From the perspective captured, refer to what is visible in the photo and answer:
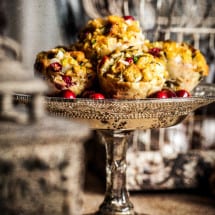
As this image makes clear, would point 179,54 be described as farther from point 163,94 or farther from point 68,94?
point 68,94

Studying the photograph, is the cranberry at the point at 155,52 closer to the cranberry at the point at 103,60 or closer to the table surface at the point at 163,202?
the cranberry at the point at 103,60

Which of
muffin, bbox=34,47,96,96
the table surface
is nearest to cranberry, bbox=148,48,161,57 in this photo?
muffin, bbox=34,47,96,96

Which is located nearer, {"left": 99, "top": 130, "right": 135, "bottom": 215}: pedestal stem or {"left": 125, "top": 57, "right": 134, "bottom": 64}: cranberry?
{"left": 125, "top": 57, "right": 134, "bottom": 64}: cranberry

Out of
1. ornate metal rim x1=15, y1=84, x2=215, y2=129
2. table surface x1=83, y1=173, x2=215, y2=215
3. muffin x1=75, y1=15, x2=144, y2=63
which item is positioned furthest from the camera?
table surface x1=83, y1=173, x2=215, y2=215

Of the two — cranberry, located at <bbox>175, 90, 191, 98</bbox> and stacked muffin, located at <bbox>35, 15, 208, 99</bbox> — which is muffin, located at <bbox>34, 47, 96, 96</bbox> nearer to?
stacked muffin, located at <bbox>35, 15, 208, 99</bbox>

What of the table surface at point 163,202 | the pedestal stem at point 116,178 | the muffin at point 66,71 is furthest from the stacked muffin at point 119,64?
the table surface at point 163,202

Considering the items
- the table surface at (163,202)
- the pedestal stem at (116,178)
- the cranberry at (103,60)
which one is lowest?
the table surface at (163,202)

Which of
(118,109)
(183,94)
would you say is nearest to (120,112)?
(118,109)

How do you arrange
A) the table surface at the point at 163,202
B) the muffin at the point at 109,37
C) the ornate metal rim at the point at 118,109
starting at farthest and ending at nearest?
1. the table surface at the point at 163,202
2. the muffin at the point at 109,37
3. the ornate metal rim at the point at 118,109
